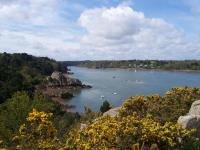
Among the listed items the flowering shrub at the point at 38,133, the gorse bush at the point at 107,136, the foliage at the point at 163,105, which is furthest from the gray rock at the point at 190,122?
the flowering shrub at the point at 38,133

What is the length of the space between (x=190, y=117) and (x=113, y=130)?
744 cm

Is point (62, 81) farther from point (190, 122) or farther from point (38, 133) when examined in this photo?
point (38, 133)

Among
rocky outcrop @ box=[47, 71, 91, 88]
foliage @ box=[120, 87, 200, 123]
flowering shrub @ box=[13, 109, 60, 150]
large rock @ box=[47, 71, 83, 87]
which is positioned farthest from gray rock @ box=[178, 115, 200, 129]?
large rock @ box=[47, 71, 83, 87]

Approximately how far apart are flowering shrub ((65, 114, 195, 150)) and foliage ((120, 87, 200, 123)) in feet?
28.8

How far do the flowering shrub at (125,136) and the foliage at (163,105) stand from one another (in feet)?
28.8

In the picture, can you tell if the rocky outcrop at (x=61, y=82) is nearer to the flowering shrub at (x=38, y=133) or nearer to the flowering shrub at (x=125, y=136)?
the flowering shrub at (x=125, y=136)

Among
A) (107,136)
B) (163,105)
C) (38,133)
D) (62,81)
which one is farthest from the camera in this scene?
(62,81)

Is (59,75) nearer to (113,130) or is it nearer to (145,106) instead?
(145,106)

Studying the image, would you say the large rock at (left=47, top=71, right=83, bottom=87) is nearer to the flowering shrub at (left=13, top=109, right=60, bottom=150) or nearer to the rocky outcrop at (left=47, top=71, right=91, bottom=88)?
the rocky outcrop at (left=47, top=71, right=91, bottom=88)

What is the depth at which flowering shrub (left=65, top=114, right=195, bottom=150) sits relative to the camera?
37.9 ft

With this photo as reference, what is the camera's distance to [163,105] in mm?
25484

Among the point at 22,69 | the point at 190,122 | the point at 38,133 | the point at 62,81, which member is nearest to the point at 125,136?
the point at 38,133

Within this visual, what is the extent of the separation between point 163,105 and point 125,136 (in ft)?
43.9

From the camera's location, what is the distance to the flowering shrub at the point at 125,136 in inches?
455
